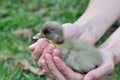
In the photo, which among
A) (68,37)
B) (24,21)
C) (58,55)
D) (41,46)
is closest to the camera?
(58,55)

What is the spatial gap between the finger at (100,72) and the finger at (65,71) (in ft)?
0.17

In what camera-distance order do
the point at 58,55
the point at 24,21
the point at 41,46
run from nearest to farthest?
the point at 58,55, the point at 41,46, the point at 24,21

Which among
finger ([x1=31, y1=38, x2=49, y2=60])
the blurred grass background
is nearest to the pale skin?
finger ([x1=31, y1=38, x2=49, y2=60])

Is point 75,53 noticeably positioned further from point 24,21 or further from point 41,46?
point 24,21

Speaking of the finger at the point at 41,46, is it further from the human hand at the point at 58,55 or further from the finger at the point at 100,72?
the finger at the point at 100,72

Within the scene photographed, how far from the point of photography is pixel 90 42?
2.67 metres

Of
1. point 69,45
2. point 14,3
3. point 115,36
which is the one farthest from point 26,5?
point 69,45

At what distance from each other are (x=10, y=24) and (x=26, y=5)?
43cm

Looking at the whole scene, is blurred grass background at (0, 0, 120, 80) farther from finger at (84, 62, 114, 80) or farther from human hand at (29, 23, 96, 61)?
finger at (84, 62, 114, 80)

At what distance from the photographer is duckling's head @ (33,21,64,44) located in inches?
91.0

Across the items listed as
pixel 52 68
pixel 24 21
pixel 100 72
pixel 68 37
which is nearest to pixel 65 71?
pixel 52 68

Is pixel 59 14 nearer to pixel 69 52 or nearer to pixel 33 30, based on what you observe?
pixel 33 30

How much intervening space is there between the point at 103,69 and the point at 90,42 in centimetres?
37

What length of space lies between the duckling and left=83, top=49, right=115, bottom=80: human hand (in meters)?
0.03
